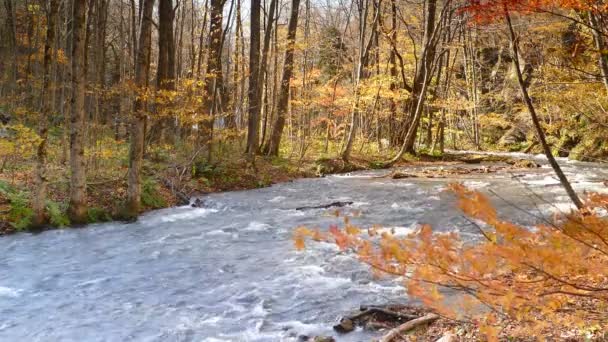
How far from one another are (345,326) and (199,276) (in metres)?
2.91

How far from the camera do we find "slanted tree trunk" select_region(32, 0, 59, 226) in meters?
8.62

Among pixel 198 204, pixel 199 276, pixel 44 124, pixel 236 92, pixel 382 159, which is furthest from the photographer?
pixel 236 92

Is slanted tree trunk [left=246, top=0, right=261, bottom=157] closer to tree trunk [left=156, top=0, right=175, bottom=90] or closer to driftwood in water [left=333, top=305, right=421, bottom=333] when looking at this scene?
tree trunk [left=156, top=0, right=175, bottom=90]

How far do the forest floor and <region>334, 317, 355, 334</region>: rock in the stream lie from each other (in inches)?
284

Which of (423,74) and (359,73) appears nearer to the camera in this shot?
(359,73)

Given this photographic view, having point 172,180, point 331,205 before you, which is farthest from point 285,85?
point 331,205

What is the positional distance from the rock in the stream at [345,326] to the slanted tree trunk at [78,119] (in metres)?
6.98

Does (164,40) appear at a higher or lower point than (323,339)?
higher

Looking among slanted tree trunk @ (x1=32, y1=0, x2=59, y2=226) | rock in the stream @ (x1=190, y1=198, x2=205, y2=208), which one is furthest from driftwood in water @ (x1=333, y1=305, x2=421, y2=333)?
rock in the stream @ (x1=190, y1=198, x2=205, y2=208)

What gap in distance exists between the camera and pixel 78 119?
9250mm

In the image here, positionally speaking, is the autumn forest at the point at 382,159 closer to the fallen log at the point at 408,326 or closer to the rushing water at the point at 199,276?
the fallen log at the point at 408,326

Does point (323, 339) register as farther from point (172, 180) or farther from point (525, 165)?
point (525, 165)

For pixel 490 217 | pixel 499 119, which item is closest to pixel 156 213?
pixel 490 217

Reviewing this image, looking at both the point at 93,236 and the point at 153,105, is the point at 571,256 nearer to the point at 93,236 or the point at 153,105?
the point at 93,236
